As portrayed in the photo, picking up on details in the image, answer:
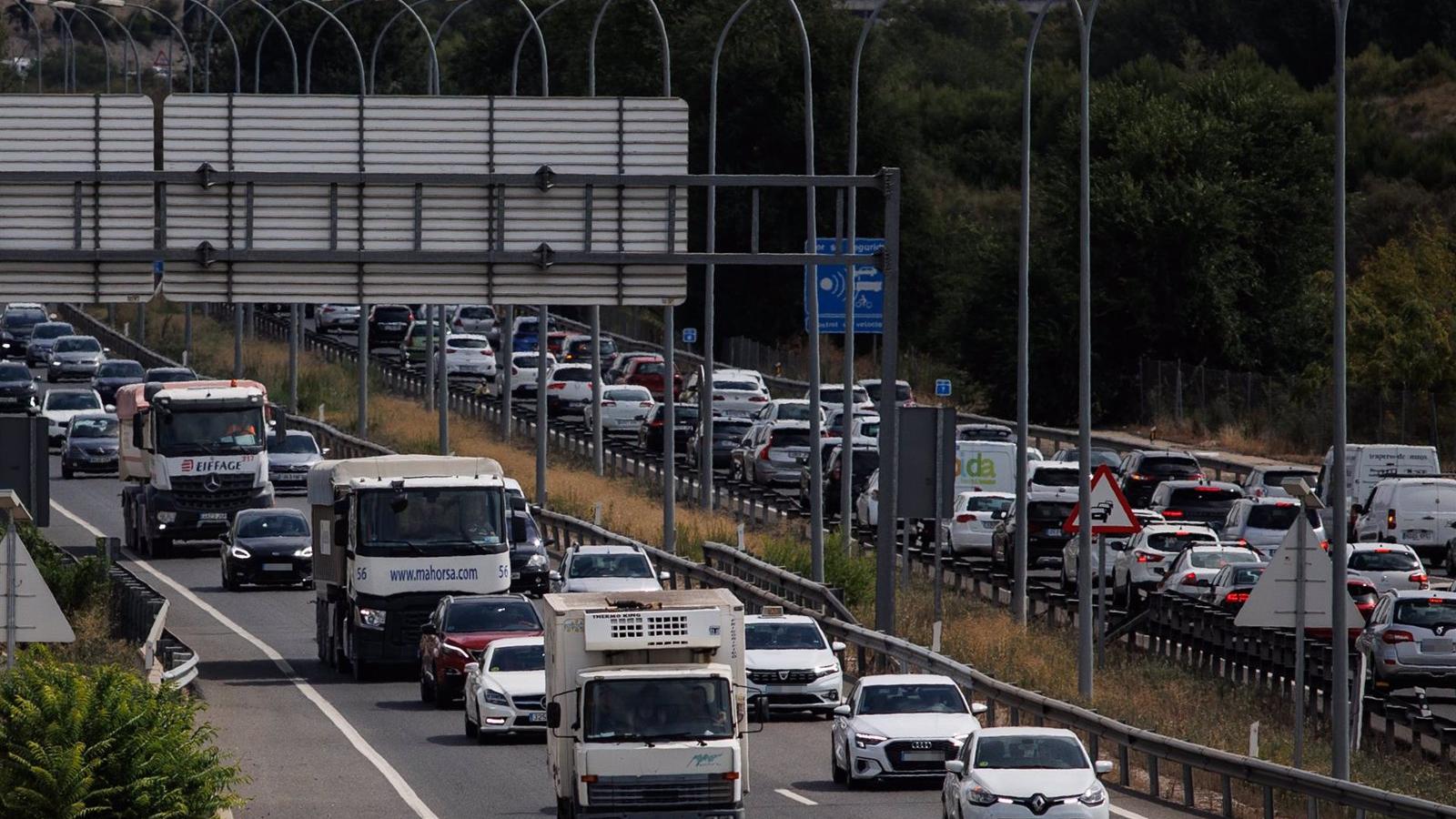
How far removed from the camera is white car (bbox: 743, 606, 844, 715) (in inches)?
1244

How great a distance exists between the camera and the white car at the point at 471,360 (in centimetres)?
8794

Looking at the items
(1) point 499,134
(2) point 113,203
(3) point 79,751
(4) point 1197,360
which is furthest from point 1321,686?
(4) point 1197,360

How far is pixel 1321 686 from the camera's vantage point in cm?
3334

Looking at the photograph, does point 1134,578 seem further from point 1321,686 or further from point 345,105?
point 345,105

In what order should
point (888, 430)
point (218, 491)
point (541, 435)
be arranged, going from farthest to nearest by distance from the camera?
point (541, 435) → point (218, 491) → point (888, 430)

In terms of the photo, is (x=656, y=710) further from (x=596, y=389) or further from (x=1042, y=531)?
(x=596, y=389)

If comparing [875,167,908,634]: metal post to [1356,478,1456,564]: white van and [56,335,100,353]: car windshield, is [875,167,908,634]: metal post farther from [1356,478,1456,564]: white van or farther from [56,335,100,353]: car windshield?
[56,335,100,353]: car windshield

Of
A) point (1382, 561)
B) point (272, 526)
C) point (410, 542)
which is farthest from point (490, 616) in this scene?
point (272, 526)

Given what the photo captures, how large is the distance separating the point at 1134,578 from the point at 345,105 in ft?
56.5

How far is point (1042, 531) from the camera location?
4819cm

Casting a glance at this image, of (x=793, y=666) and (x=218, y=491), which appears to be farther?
(x=218, y=491)

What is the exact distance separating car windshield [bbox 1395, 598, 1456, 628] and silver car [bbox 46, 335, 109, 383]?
61841 mm

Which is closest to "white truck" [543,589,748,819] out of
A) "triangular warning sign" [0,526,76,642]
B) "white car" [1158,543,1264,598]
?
"triangular warning sign" [0,526,76,642]

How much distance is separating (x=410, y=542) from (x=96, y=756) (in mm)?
15862
